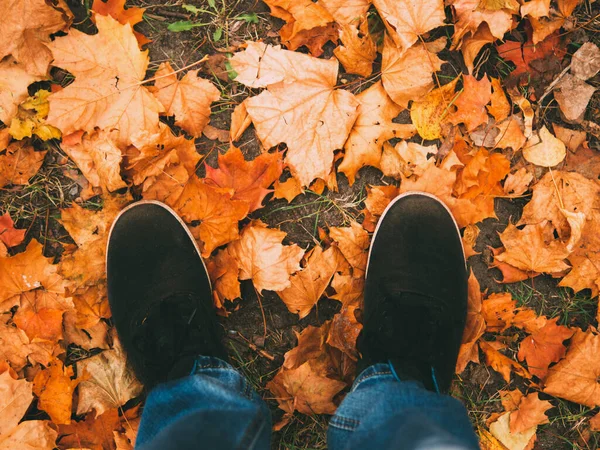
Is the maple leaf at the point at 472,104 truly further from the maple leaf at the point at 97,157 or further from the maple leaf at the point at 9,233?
the maple leaf at the point at 9,233

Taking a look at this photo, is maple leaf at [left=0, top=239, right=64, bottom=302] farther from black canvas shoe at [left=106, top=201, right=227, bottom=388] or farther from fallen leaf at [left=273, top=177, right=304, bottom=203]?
fallen leaf at [left=273, top=177, right=304, bottom=203]

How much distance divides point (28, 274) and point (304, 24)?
1248 mm

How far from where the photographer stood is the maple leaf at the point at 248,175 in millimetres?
1508

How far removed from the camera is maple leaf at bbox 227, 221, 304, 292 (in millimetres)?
1525

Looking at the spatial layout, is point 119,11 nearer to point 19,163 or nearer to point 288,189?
point 19,163

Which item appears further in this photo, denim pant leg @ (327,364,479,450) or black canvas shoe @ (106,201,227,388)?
black canvas shoe @ (106,201,227,388)

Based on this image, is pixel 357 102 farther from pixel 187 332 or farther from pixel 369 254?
pixel 187 332

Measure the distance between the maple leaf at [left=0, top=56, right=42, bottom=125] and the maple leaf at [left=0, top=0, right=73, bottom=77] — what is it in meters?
0.02

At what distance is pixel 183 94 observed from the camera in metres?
1.54

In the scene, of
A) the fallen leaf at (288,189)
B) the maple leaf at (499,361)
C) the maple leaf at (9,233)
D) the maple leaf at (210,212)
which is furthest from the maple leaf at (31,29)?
the maple leaf at (499,361)

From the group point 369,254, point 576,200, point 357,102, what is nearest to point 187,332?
point 369,254

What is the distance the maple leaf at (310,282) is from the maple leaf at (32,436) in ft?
2.97

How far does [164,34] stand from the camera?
159 cm

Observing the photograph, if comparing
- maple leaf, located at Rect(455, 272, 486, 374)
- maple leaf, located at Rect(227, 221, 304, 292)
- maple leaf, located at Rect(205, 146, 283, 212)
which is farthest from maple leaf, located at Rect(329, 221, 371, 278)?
maple leaf, located at Rect(455, 272, 486, 374)
